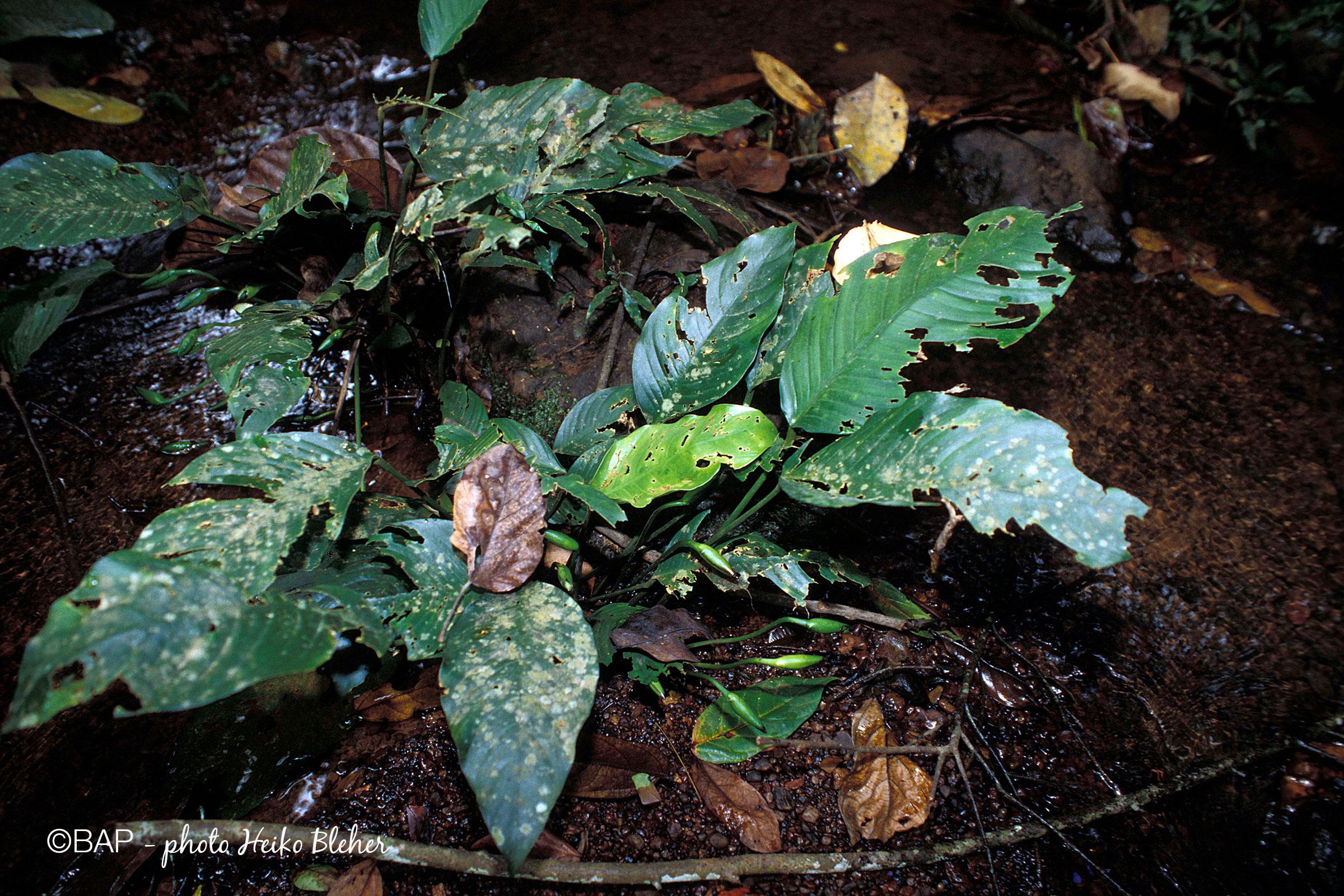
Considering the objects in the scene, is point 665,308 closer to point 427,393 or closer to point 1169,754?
point 427,393

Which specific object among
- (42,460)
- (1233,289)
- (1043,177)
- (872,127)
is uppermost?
(872,127)

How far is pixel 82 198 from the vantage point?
1.64 meters

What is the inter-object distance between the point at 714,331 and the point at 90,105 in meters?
2.92

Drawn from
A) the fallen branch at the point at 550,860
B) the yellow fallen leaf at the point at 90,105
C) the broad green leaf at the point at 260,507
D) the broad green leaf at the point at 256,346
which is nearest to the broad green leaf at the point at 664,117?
the broad green leaf at the point at 256,346

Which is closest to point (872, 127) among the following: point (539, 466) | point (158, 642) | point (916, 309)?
point (916, 309)

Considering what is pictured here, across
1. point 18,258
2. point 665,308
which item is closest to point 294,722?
point 665,308

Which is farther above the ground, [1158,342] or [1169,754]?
[1158,342]

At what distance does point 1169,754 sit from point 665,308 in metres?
1.49

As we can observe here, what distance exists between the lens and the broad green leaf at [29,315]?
5.63 ft

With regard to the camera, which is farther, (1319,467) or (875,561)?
(1319,467)

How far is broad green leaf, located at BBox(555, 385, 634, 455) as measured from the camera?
5.15 ft

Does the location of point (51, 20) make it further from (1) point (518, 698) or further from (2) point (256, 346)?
(1) point (518, 698)

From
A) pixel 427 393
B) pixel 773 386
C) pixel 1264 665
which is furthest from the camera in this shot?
pixel 427 393

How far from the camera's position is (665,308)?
1539 millimetres
